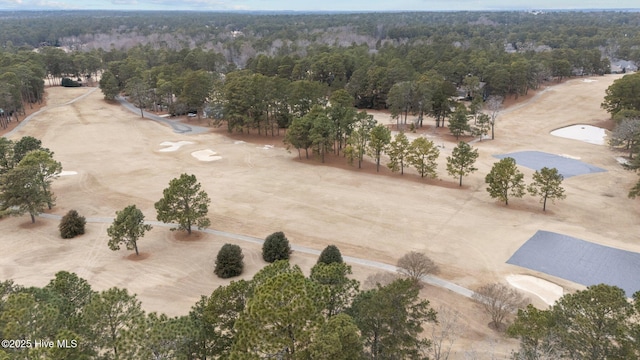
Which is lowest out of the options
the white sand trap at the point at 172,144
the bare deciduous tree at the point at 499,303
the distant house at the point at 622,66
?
the bare deciduous tree at the point at 499,303

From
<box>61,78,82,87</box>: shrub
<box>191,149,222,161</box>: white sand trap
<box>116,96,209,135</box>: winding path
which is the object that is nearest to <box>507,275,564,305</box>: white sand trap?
<box>191,149,222,161</box>: white sand trap

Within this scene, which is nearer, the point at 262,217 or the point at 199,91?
the point at 262,217

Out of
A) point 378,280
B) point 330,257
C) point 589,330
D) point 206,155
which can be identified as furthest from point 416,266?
point 206,155

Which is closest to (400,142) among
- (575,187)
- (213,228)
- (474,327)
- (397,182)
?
(397,182)

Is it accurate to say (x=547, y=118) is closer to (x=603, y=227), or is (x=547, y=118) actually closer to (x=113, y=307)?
(x=603, y=227)

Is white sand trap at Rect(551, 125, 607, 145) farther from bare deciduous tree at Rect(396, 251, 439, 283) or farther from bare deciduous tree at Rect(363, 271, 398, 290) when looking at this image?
bare deciduous tree at Rect(363, 271, 398, 290)

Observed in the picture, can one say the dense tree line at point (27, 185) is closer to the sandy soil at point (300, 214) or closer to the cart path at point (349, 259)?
the sandy soil at point (300, 214)

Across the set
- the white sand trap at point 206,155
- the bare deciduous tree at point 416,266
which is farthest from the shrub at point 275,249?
the white sand trap at point 206,155
